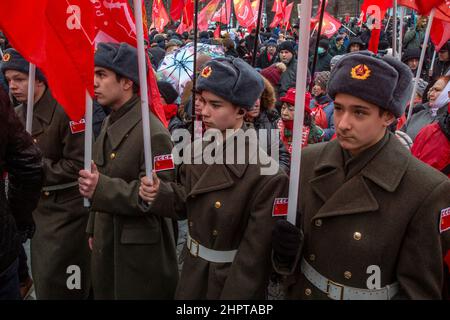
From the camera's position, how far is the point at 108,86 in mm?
2820

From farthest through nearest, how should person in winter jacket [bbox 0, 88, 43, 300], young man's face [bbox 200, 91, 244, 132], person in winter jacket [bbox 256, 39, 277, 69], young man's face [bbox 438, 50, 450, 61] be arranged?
person in winter jacket [bbox 256, 39, 277, 69], young man's face [bbox 438, 50, 450, 61], young man's face [bbox 200, 91, 244, 132], person in winter jacket [bbox 0, 88, 43, 300]

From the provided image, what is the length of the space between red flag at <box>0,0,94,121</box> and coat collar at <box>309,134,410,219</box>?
1.21 metres

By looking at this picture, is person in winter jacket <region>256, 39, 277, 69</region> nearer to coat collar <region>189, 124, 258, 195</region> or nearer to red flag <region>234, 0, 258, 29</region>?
red flag <region>234, 0, 258, 29</region>

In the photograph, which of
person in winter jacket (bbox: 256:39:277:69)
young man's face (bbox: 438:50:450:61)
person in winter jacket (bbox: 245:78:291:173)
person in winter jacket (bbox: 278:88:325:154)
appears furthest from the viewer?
person in winter jacket (bbox: 256:39:277:69)

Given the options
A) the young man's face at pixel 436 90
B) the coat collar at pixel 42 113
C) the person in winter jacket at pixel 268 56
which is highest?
the coat collar at pixel 42 113

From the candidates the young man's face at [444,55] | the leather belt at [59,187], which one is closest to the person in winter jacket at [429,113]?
the young man's face at [444,55]

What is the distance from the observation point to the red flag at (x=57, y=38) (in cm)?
228

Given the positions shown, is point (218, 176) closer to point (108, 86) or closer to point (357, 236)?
point (357, 236)

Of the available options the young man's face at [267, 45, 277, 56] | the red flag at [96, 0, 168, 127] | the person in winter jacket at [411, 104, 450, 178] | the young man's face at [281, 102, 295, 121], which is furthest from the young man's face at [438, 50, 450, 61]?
the young man's face at [267, 45, 277, 56]

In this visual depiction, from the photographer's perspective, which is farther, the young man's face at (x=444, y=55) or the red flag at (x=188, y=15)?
the red flag at (x=188, y=15)

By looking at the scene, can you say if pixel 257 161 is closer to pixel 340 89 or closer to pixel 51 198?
pixel 340 89

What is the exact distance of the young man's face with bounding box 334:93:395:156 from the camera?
6.23ft

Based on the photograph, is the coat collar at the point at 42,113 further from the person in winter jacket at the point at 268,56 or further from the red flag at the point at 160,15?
the red flag at the point at 160,15
